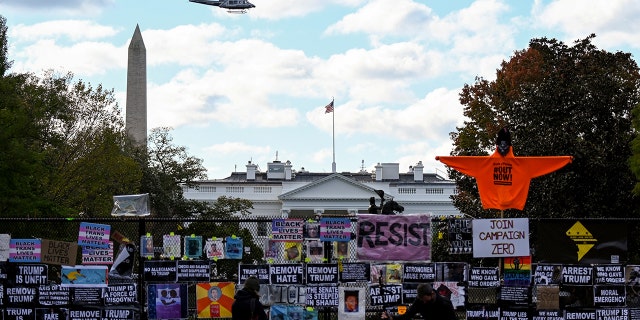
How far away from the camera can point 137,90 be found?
77.1m

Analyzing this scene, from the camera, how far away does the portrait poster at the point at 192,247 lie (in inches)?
602

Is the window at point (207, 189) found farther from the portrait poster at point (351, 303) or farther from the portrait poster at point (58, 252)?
the portrait poster at point (351, 303)

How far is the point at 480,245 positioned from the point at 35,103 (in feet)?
97.1

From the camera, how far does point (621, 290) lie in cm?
1577

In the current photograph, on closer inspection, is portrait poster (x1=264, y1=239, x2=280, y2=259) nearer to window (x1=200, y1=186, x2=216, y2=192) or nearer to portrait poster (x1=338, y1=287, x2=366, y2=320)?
portrait poster (x1=338, y1=287, x2=366, y2=320)

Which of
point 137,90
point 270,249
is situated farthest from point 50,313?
point 137,90

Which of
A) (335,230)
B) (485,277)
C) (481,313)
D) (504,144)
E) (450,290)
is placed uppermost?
(504,144)

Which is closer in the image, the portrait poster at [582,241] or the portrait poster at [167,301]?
the portrait poster at [167,301]

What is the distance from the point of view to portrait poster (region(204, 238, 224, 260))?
50.0 ft

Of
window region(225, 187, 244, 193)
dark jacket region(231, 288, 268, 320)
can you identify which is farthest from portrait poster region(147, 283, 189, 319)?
window region(225, 187, 244, 193)

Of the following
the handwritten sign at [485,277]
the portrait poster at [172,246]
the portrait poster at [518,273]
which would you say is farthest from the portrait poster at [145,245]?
the portrait poster at [518,273]

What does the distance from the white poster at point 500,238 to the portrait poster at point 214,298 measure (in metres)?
3.77

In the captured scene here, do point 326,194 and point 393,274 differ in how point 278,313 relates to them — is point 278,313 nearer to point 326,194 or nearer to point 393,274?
point 393,274

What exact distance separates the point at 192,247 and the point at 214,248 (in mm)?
335
